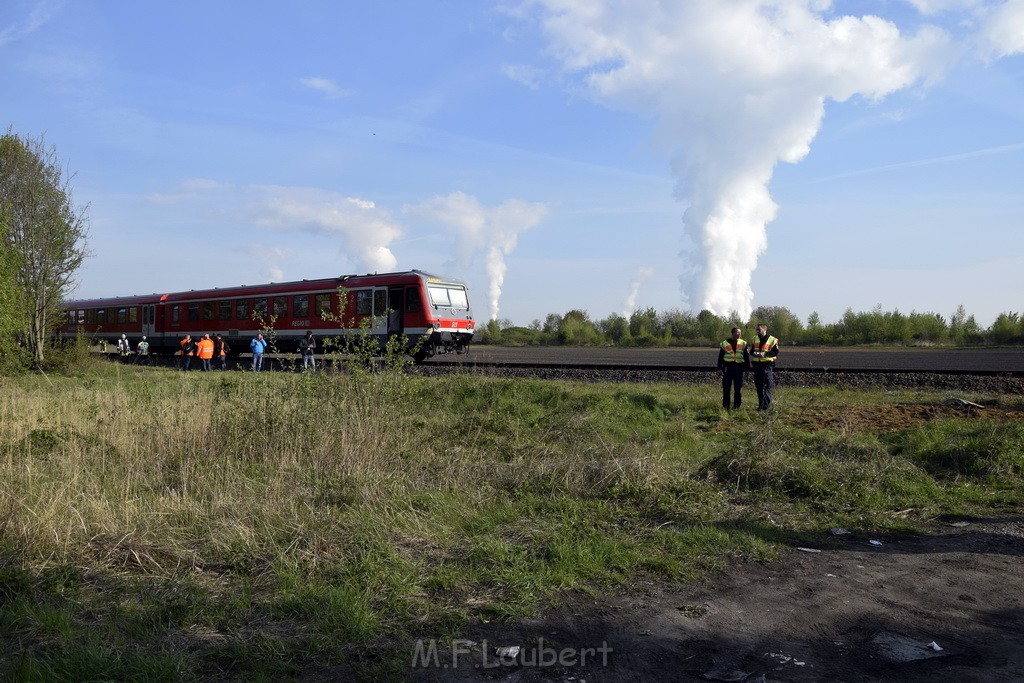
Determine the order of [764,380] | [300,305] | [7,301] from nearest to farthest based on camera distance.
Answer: [764,380] < [7,301] < [300,305]

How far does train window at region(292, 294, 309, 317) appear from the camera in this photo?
28.0 metres

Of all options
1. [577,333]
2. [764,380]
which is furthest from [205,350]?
[577,333]

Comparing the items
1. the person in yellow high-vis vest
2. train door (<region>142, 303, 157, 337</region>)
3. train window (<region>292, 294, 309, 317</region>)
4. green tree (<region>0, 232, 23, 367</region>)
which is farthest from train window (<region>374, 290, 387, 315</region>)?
train door (<region>142, 303, 157, 337</region>)

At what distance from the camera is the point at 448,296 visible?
26516 mm

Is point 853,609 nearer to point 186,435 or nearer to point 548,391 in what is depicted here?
point 186,435

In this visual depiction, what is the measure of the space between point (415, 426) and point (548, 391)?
3817mm

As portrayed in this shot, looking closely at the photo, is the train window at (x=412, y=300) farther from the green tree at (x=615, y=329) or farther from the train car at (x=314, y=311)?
the green tree at (x=615, y=329)

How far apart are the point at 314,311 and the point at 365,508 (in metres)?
22.4

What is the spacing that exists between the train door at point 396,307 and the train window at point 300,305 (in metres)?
4.01

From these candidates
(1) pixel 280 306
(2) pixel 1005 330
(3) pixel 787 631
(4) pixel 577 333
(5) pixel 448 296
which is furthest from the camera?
(4) pixel 577 333

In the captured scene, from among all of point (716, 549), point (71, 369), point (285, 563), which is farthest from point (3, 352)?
point (716, 549)

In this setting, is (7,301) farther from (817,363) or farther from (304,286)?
(817,363)

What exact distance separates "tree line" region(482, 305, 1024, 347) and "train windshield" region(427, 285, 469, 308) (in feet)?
90.6

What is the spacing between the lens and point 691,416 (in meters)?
13.0
